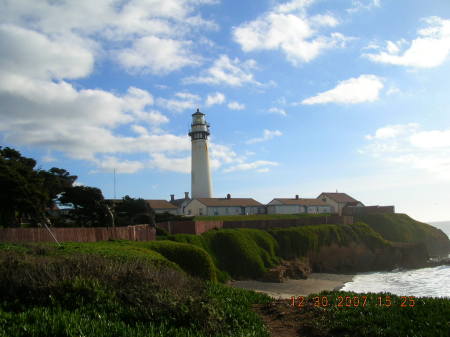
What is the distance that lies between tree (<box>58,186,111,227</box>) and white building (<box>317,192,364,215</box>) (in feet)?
196

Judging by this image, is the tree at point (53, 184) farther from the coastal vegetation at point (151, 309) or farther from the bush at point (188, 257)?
the coastal vegetation at point (151, 309)

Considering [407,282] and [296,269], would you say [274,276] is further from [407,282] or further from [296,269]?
[407,282]

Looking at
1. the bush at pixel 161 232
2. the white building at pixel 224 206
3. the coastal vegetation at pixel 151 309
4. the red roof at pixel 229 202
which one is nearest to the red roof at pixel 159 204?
the white building at pixel 224 206

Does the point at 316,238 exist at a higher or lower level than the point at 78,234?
lower

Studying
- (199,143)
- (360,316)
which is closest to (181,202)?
(199,143)

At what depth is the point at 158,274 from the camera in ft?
36.4

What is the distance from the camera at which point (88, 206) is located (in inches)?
1303

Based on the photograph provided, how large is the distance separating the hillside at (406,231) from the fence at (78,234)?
1916 inches

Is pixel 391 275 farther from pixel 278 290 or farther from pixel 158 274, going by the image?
pixel 158 274

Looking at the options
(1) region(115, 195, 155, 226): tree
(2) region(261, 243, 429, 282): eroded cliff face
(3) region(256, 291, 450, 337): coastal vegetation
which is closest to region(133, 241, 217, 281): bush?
(1) region(115, 195, 155, 226): tree

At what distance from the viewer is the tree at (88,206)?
33.0m

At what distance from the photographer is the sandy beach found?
105 ft

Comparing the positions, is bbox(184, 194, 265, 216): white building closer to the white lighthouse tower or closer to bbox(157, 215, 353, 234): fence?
the white lighthouse tower

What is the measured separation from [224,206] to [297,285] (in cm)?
3560
